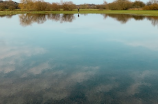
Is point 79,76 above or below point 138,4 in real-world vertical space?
below

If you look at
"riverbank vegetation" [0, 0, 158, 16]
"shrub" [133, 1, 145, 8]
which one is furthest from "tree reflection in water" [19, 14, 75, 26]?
"shrub" [133, 1, 145, 8]

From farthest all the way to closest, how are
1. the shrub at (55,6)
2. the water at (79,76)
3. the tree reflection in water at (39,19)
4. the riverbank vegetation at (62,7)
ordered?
the shrub at (55,6), the riverbank vegetation at (62,7), the tree reflection in water at (39,19), the water at (79,76)

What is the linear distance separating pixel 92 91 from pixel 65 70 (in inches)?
69.7

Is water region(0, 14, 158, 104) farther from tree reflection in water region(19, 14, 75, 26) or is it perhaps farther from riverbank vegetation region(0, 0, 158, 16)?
riverbank vegetation region(0, 0, 158, 16)

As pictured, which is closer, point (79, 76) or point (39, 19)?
point (79, 76)

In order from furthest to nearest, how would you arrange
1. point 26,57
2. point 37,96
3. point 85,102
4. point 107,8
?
point 107,8 → point 26,57 → point 37,96 → point 85,102

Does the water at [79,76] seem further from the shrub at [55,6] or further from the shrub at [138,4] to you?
the shrub at [138,4]

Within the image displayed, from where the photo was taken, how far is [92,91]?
4.31m

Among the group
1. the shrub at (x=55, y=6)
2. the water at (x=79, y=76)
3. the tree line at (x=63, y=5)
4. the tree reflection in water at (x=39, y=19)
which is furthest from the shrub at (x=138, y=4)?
the water at (x=79, y=76)

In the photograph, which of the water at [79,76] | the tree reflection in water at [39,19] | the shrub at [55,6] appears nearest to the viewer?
the water at [79,76]

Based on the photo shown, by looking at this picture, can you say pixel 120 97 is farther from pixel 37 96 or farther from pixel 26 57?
pixel 26 57

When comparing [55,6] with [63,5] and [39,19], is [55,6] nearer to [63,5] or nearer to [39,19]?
[63,5]

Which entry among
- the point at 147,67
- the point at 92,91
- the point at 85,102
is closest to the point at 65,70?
the point at 92,91

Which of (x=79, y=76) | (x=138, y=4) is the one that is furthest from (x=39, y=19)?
(x=138, y=4)
